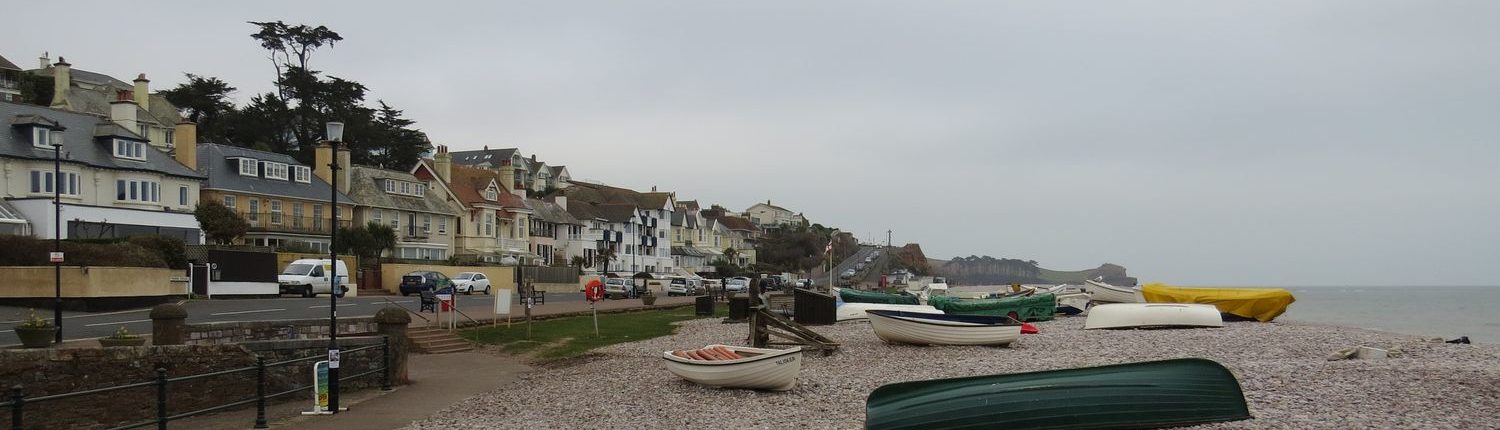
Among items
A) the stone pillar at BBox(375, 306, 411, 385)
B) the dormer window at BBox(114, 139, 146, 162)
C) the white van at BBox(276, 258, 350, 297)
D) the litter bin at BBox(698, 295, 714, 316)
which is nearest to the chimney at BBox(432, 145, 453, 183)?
the dormer window at BBox(114, 139, 146, 162)

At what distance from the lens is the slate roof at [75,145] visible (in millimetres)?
43469

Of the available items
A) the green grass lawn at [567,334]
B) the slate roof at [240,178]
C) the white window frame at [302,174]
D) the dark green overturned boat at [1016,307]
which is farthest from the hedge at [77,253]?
the dark green overturned boat at [1016,307]

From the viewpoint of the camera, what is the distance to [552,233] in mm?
82500

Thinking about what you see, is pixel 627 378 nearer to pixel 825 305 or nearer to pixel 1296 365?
pixel 1296 365

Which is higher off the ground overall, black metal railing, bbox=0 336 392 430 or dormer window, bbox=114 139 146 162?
dormer window, bbox=114 139 146 162

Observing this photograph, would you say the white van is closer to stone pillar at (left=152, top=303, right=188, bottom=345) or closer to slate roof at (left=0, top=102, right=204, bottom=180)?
slate roof at (left=0, top=102, right=204, bottom=180)

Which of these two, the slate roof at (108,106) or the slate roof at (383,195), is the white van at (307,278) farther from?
the slate roof at (108,106)

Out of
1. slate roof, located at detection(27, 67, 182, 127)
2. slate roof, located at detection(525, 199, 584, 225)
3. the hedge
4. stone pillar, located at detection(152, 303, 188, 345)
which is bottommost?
stone pillar, located at detection(152, 303, 188, 345)

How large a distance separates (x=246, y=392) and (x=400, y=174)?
45497 millimetres

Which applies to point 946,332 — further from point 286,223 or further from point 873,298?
point 286,223

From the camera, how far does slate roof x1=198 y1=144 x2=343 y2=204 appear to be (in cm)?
5356

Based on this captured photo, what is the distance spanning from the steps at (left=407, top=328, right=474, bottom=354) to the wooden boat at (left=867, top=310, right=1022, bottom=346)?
1007 cm

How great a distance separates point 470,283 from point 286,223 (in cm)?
1254

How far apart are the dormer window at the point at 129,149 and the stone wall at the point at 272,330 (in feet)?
92.8
